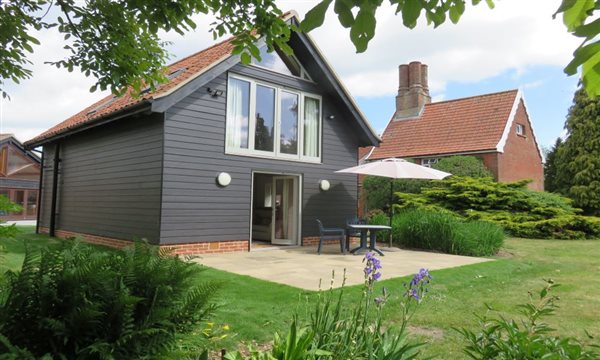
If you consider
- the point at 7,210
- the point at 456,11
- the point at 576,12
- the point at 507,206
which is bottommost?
the point at 7,210

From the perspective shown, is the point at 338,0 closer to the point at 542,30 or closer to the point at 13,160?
the point at 542,30

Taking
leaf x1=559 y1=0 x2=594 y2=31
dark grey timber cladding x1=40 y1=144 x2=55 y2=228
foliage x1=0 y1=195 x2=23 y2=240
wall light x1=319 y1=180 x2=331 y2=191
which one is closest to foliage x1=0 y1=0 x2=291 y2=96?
foliage x1=0 y1=195 x2=23 y2=240

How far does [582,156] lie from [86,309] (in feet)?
84.7

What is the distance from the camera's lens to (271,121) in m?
10.9

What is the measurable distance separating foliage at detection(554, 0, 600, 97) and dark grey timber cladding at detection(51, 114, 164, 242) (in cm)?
845

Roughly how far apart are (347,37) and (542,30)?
1032mm

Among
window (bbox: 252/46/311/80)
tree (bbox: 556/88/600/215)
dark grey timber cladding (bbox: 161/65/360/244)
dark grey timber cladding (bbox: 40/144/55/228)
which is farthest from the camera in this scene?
tree (bbox: 556/88/600/215)

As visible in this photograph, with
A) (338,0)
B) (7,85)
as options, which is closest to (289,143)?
(7,85)

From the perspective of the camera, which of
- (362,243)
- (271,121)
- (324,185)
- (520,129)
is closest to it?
(362,243)

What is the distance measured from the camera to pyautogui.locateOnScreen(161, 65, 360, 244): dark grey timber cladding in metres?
8.98

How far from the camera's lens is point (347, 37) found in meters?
1.55

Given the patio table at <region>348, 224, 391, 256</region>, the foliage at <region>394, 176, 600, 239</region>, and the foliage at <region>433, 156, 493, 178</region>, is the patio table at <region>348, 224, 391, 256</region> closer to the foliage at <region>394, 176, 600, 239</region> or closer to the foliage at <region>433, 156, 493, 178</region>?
the foliage at <region>394, 176, 600, 239</region>

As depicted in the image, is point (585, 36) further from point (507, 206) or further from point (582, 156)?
point (582, 156)

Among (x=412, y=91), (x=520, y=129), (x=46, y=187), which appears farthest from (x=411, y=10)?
(x=412, y=91)
